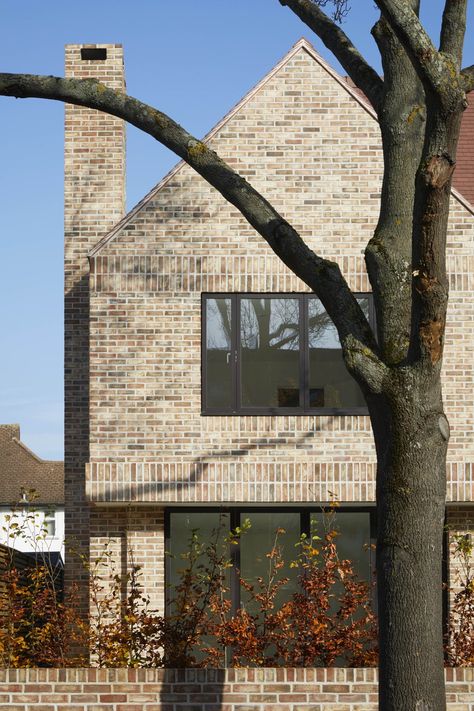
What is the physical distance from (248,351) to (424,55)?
7926 mm

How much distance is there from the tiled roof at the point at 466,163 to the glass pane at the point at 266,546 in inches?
241

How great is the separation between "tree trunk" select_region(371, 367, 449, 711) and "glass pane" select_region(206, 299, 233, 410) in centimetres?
722

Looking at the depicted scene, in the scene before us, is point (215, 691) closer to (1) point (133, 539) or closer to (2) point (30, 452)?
(1) point (133, 539)

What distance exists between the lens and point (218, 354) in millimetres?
15672

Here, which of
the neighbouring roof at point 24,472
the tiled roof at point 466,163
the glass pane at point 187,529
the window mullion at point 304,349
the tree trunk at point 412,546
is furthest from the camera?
the neighbouring roof at point 24,472

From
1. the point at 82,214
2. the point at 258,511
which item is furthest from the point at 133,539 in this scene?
the point at 82,214

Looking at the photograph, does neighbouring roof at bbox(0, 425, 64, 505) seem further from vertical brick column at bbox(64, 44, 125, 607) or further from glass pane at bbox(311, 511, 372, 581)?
glass pane at bbox(311, 511, 372, 581)

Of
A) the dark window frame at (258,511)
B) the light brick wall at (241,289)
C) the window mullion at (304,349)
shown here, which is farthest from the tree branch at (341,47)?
the dark window frame at (258,511)

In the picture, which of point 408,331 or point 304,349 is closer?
point 408,331

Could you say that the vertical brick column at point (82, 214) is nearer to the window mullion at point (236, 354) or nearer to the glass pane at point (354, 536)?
the window mullion at point (236, 354)

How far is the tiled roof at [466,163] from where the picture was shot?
1931 cm

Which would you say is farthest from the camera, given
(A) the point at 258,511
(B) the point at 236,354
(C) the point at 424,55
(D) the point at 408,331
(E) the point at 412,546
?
(A) the point at 258,511

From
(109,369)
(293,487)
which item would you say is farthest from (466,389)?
(109,369)

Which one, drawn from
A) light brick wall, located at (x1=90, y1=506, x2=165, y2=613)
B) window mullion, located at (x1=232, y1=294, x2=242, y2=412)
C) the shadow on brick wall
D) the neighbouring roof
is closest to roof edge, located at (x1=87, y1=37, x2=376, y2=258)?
window mullion, located at (x1=232, y1=294, x2=242, y2=412)
